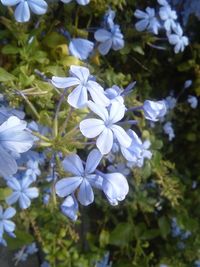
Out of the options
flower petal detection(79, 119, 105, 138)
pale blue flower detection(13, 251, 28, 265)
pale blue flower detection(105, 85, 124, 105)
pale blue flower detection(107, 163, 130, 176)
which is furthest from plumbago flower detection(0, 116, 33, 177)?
pale blue flower detection(13, 251, 28, 265)

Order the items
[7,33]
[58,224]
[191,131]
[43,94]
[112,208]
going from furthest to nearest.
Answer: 1. [191,131]
2. [112,208]
3. [58,224]
4. [7,33]
5. [43,94]

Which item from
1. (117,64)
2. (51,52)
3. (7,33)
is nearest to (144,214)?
(117,64)

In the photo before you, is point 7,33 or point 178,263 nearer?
point 7,33

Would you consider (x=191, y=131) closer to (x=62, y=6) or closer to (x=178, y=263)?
(x=178, y=263)

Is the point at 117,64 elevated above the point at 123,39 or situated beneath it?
situated beneath

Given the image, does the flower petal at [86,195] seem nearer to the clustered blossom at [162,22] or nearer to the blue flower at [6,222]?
the blue flower at [6,222]

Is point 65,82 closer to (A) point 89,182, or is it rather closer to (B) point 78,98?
(B) point 78,98
